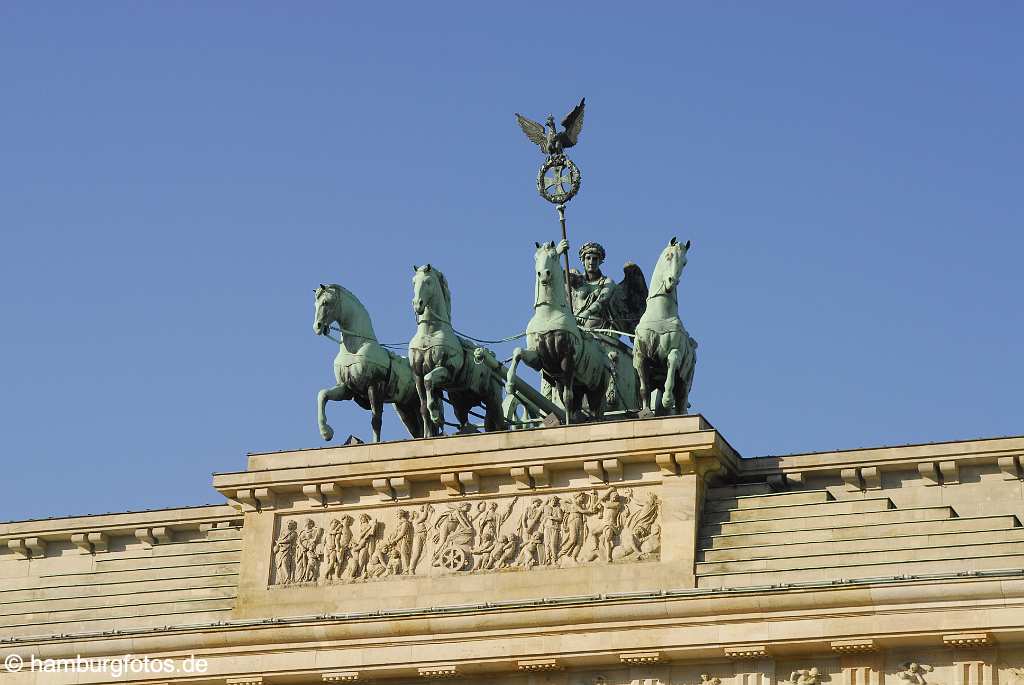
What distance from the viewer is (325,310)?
36.5 metres

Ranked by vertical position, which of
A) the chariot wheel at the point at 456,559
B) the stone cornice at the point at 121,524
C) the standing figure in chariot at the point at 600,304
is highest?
the standing figure in chariot at the point at 600,304

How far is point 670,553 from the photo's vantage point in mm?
32906

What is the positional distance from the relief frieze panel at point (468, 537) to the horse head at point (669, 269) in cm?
294

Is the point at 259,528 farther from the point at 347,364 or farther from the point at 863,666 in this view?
the point at 863,666

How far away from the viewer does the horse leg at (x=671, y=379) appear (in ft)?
113

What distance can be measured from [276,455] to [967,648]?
10.2m

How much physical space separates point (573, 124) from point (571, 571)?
29.2ft

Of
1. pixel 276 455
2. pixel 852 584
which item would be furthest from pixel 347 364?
pixel 852 584

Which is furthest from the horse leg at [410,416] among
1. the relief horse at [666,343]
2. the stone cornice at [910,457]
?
the stone cornice at [910,457]

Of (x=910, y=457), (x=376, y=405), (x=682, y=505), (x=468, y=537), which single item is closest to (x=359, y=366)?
(x=376, y=405)

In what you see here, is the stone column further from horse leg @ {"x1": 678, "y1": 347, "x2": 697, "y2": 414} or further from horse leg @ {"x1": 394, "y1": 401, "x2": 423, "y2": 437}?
horse leg @ {"x1": 394, "y1": 401, "x2": 423, "y2": 437}

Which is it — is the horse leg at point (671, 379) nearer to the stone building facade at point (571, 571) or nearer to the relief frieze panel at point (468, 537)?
the stone building facade at point (571, 571)

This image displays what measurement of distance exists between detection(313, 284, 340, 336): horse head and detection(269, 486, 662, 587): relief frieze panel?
2.82 meters

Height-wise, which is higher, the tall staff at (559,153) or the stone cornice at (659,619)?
the tall staff at (559,153)
